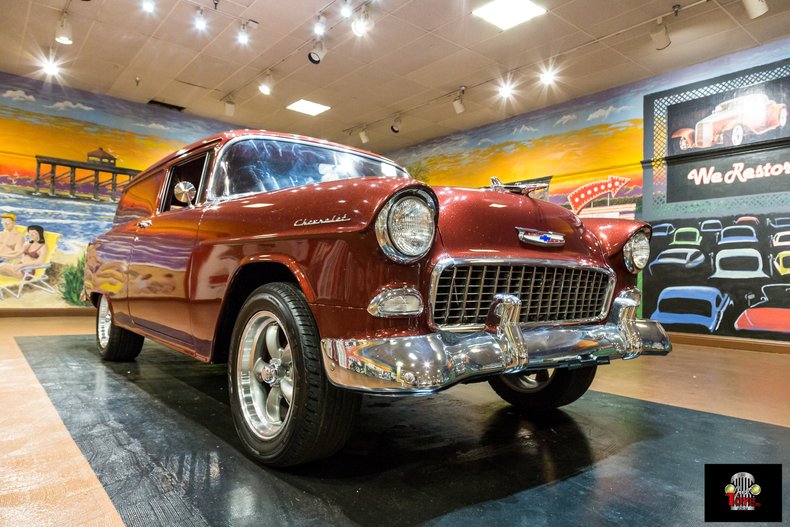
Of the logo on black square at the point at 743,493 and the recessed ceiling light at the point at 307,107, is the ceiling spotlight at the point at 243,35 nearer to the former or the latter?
the recessed ceiling light at the point at 307,107

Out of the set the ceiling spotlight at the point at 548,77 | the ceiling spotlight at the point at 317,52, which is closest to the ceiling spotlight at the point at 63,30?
the ceiling spotlight at the point at 317,52

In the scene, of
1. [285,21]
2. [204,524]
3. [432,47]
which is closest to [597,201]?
[432,47]

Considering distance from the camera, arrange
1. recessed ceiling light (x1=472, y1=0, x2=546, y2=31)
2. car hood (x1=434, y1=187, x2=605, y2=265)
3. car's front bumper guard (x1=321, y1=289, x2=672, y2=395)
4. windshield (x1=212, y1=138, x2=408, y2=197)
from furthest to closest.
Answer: recessed ceiling light (x1=472, y1=0, x2=546, y2=31), windshield (x1=212, y1=138, x2=408, y2=197), car hood (x1=434, y1=187, x2=605, y2=265), car's front bumper guard (x1=321, y1=289, x2=672, y2=395)

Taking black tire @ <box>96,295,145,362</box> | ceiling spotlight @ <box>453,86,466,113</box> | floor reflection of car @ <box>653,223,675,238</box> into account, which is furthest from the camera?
ceiling spotlight @ <box>453,86,466,113</box>

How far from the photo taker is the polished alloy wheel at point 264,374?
1.91 metres

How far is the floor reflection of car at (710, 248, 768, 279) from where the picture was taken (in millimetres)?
5910

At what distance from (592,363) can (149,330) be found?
8.35ft

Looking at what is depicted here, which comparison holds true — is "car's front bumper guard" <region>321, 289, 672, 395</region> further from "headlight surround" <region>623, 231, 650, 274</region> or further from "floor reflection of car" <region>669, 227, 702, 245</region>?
"floor reflection of car" <region>669, 227, 702, 245</region>

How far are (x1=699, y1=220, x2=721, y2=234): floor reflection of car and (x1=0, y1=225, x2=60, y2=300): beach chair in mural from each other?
10.1 metres

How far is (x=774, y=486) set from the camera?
168cm

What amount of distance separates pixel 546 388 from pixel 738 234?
4.98 meters

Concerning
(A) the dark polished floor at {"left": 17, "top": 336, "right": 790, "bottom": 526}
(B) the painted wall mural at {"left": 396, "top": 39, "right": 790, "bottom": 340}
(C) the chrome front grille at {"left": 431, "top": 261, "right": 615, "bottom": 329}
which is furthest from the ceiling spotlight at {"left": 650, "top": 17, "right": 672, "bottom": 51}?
(C) the chrome front grille at {"left": 431, "top": 261, "right": 615, "bottom": 329}

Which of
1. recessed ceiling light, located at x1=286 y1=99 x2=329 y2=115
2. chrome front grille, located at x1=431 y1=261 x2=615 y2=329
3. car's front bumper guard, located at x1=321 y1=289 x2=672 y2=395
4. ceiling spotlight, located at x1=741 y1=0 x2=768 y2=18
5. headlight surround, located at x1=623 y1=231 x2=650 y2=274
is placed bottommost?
car's front bumper guard, located at x1=321 y1=289 x2=672 y2=395

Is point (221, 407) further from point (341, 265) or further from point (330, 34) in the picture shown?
point (330, 34)
